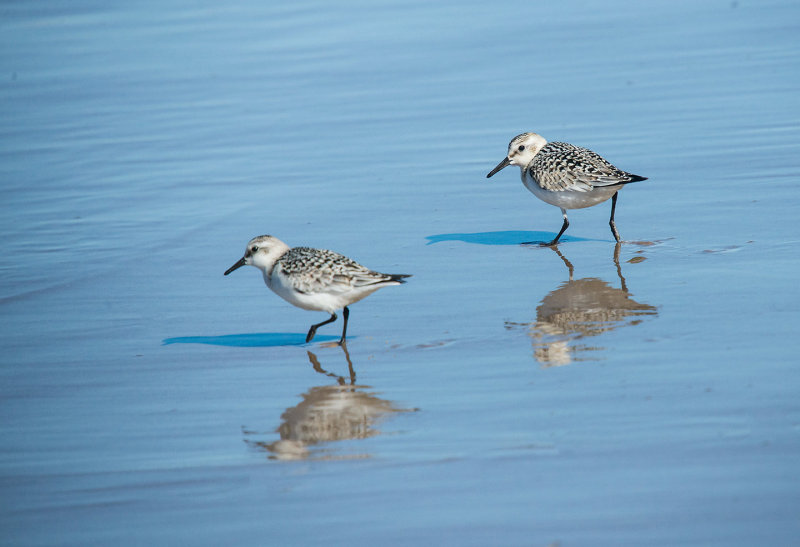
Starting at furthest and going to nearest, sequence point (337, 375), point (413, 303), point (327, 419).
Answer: point (413, 303) < point (337, 375) < point (327, 419)

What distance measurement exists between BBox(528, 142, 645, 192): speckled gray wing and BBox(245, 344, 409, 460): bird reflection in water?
3.72 m

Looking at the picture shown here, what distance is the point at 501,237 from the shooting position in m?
9.91

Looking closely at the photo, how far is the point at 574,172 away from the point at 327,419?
443 cm

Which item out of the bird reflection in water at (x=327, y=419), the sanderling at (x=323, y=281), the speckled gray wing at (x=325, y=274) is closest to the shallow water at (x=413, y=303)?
the bird reflection in water at (x=327, y=419)

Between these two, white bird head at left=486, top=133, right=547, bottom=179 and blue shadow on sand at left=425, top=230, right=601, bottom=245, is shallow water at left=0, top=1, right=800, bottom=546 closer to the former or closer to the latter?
blue shadow on sand at left=425, top=230, right=601, bottom=245

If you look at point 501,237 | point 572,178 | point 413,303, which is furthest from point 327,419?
point 572,178

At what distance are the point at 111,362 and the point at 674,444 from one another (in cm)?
385

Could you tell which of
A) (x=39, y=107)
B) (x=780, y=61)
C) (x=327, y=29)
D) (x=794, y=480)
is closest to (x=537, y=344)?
(x=794, y=480)

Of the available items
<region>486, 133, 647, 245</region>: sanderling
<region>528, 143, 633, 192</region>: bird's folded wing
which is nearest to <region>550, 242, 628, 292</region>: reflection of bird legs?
<region>486, 133, 647, 245</region>: sanderling

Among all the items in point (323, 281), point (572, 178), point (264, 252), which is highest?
point (572, 178)

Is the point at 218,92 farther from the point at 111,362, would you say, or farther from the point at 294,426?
the point at 294,426

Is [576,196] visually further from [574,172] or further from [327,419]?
[327,419]

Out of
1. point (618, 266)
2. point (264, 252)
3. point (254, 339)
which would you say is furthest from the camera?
point (618, 266)

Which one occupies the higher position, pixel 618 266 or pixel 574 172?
pixel 574 172
